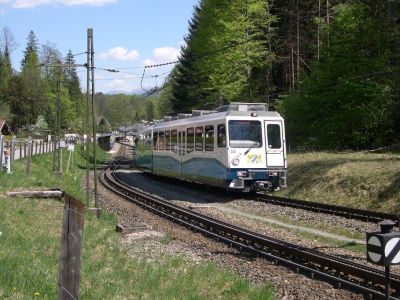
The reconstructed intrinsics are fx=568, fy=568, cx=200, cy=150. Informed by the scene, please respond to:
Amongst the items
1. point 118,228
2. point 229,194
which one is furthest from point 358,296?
point 229,194

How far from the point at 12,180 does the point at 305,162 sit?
12.5 m

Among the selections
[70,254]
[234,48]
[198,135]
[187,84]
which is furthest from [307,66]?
[70,254]

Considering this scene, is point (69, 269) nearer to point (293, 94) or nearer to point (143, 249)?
point (143, 249)

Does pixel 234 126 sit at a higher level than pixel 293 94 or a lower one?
lower

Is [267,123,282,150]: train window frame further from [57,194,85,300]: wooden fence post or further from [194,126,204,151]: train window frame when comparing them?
[57,194,85,300]: wooden fence post

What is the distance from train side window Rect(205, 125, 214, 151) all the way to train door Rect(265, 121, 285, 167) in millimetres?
2120

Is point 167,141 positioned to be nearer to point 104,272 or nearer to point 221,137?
point 221,137

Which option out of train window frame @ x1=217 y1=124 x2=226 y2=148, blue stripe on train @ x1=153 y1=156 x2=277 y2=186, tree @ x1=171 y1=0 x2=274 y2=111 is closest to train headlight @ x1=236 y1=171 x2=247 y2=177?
blue stripe on train @ x1=153 y1=156 x2=277 y2=186

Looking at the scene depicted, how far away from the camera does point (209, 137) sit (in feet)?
73.6

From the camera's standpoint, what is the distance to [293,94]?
35.2 m

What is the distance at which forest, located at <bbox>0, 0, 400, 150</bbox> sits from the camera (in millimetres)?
27266

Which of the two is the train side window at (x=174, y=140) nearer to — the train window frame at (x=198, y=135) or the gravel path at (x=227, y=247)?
the train window frame at (x=198, y=135)

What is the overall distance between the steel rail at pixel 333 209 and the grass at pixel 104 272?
615 cm

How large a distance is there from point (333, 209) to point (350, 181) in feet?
8.26
